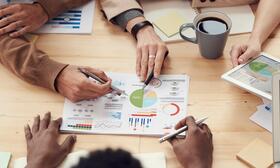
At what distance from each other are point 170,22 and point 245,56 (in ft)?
0.90

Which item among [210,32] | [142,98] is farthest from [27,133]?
[210,32]

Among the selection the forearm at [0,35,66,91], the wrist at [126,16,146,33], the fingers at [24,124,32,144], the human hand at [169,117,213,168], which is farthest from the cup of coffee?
the fingers at [24,124,32,144]

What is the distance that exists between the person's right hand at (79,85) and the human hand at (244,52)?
0.32m

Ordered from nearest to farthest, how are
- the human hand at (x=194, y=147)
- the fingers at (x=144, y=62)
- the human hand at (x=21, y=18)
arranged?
the human hand at (x=194, y=147)
the fingers at (x=144, y=62)
the human hand at (x=21, y=18)

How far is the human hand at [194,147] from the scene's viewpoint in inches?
38.0

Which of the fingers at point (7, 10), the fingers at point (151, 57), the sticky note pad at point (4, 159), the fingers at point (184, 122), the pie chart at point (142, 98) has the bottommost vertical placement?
the sticky note pad at point (4, 159)

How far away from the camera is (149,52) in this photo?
1.23m

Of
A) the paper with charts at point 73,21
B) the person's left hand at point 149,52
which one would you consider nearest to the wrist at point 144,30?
the person's left hand at point 149,52

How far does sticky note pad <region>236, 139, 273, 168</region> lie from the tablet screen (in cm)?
13

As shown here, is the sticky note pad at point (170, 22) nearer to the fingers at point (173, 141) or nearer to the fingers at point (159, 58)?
the fingers at point (159, 58)

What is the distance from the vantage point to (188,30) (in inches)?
50.3

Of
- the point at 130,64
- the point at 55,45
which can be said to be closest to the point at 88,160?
the point at 130,64

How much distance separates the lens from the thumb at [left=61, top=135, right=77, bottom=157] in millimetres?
1020

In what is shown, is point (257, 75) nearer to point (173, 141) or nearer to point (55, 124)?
point (173, 141)
